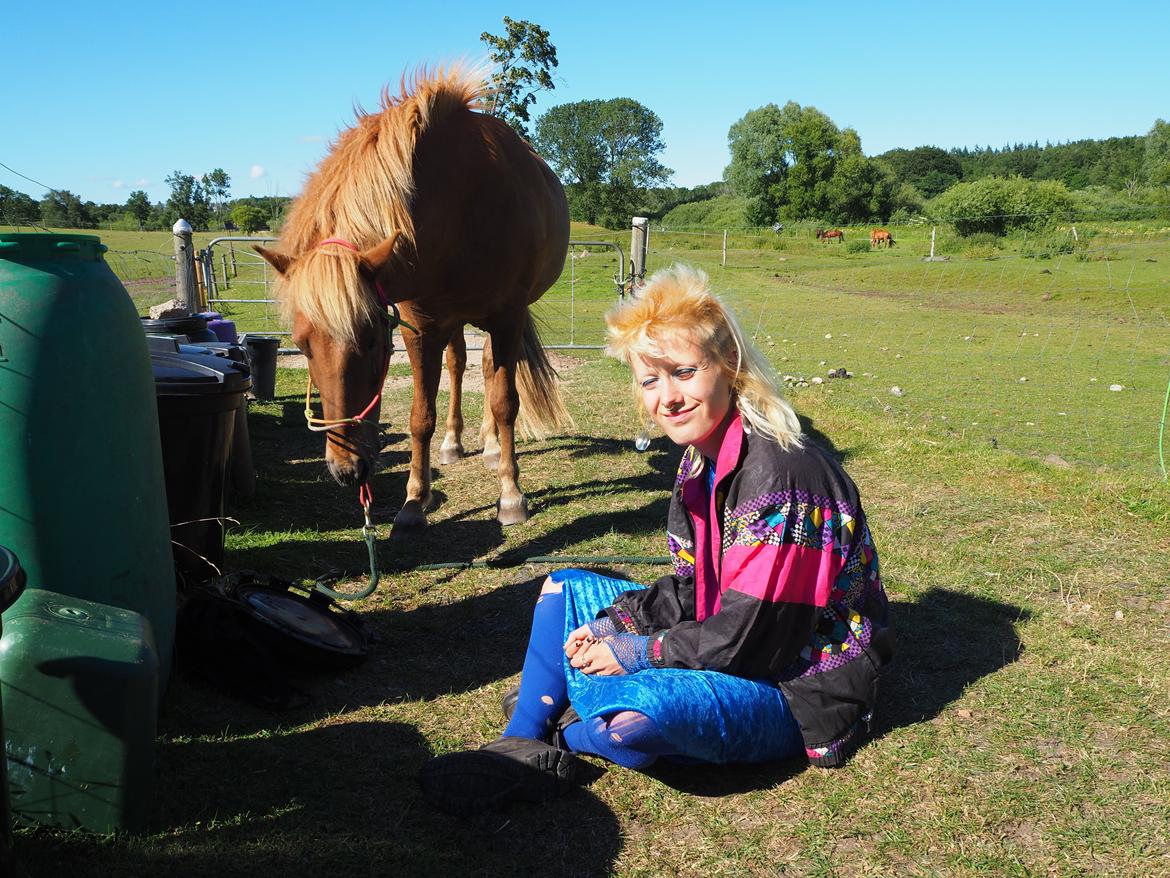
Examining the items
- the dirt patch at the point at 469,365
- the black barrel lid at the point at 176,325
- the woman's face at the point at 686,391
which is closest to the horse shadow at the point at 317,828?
the woman's face at the point at 686,391

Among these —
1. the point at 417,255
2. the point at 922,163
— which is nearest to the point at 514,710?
the point at 417,255

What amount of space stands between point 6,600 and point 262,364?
719cm

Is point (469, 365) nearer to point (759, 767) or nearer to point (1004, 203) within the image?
point (759, 767)

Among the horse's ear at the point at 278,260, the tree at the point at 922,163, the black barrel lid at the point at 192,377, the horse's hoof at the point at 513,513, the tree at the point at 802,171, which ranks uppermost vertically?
the tree at the point at 922,163

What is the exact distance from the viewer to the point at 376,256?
3.36 metres

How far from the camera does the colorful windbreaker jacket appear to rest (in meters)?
2.08

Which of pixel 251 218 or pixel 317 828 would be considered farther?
pixel 251 218

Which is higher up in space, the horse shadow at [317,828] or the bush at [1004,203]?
the bush at [1004,203]

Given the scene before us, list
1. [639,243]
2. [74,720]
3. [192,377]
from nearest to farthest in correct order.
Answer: [74,720] → [192,377] → [639,243]

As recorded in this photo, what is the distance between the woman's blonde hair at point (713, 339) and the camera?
7.14ft

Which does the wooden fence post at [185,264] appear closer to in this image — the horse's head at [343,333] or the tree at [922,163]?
the horse's head at [343,333]

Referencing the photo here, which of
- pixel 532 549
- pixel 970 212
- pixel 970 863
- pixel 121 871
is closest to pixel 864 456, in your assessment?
pixel 532 549

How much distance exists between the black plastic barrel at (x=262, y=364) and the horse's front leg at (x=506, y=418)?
12.8ft

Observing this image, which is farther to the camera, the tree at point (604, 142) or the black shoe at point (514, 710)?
the tree at point (604, 142)
